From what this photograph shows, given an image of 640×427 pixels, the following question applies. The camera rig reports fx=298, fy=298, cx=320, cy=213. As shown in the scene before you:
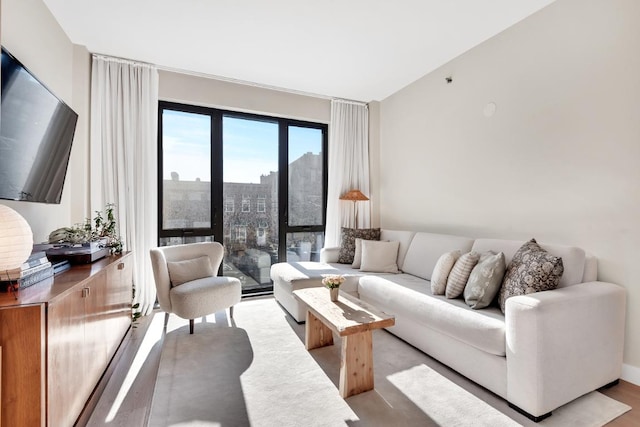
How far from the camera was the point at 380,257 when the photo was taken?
346 cm

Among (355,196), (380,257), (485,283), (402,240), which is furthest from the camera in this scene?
(355,196)

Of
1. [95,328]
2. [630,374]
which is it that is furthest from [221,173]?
[630,374]

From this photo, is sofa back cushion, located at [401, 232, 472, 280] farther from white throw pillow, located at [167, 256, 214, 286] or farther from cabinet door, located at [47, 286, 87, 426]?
cabinet door, located at [47, 286, 87, 426]

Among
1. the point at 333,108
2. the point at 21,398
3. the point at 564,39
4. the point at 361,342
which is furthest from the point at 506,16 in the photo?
the point at 21,398

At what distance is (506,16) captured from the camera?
253 cm

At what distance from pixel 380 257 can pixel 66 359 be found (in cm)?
281

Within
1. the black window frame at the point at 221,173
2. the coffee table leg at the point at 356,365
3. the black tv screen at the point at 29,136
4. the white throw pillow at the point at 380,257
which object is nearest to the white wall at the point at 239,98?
the black window frame at the point at 221,173

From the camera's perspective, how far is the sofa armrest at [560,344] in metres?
1.62

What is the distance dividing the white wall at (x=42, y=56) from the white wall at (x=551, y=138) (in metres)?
3.71

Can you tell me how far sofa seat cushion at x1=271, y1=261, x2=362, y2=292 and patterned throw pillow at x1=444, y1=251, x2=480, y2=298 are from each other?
1.02 meters

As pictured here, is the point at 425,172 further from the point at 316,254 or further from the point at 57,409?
the point at 57,409

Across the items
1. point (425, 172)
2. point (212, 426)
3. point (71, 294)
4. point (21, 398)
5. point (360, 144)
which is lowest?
point (212, 426)

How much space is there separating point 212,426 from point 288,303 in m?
1.66

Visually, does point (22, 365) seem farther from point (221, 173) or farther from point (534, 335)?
point (221, 173)
